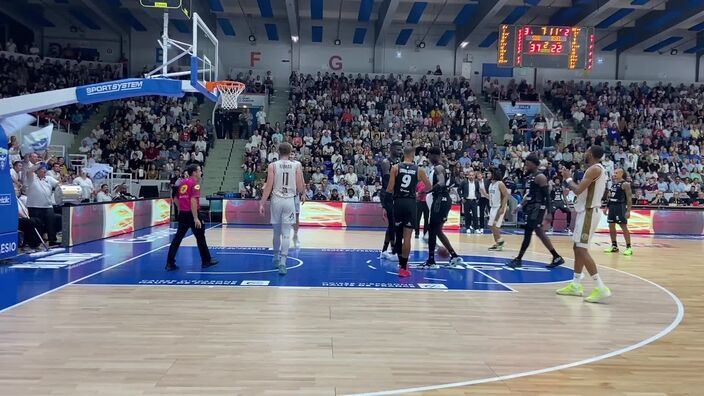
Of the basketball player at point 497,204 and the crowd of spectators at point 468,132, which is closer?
the basketball player at point 497,204

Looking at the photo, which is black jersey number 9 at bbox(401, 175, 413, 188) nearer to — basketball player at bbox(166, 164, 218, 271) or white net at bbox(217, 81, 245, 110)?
basketball player at bbox(166, 164, 218, 271)

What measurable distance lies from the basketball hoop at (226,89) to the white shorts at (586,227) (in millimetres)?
9065

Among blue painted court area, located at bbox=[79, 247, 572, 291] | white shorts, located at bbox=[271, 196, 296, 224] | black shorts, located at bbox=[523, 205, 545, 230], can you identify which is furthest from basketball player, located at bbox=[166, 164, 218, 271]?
black shorts, located at bbox=[523, 205, 545, 230]

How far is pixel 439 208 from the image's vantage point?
27.6ft

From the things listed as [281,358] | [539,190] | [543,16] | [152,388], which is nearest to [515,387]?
[281,358]

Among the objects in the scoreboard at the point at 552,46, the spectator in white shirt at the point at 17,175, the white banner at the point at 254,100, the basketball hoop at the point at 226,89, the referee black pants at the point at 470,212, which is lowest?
the referee black pants at the point at 470,212

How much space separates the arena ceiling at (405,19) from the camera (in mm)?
24425

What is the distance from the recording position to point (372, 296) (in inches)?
253

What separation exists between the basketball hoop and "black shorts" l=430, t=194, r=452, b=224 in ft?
22.2

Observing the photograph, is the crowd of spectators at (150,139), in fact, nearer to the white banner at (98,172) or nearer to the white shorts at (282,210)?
the white banner at (98,172)

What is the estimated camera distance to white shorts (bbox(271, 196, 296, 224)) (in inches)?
298

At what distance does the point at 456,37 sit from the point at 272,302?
1063 inches

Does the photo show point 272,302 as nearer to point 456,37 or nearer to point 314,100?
point 314,100

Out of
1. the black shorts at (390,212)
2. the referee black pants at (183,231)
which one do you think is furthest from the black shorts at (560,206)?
the referee black pants at (183,231)
